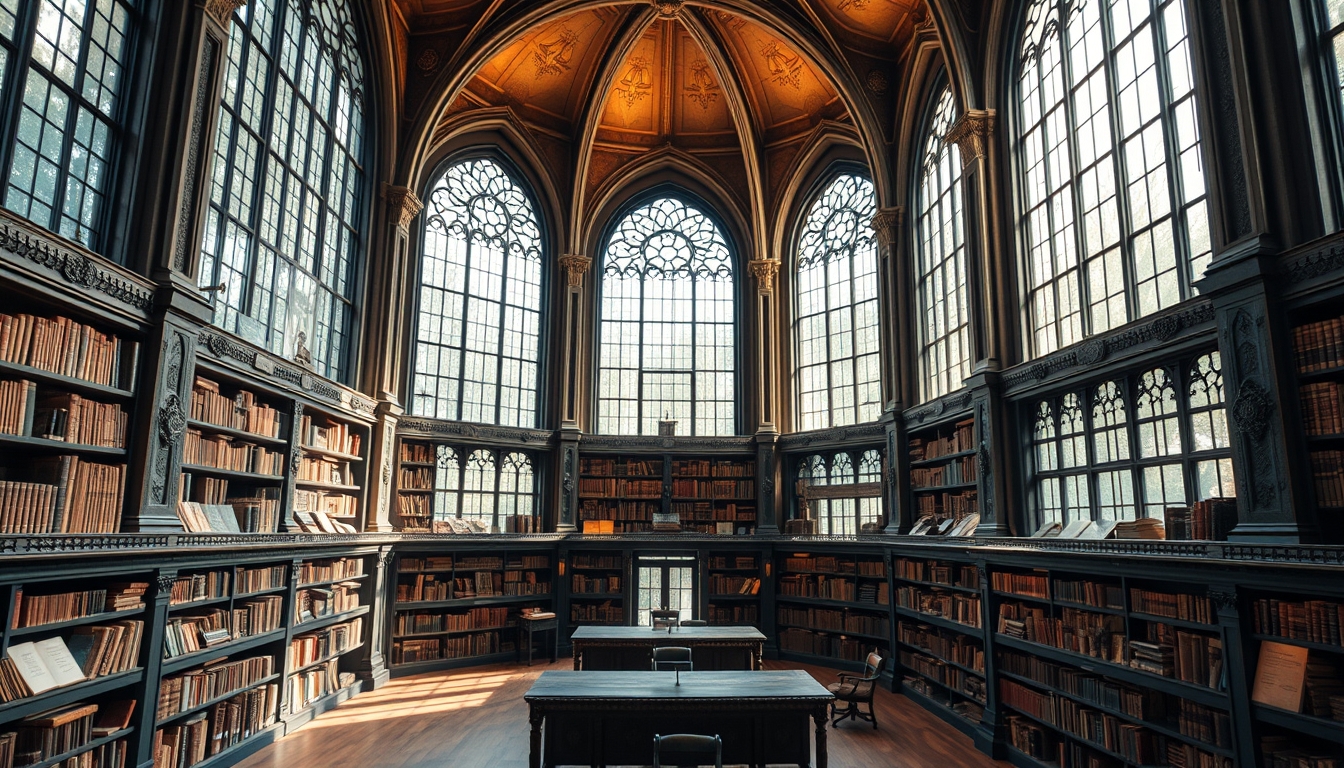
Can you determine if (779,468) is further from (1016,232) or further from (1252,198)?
(1252,198)

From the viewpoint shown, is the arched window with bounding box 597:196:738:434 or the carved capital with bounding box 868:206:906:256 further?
the arched window with bounding box 597:196:738:434

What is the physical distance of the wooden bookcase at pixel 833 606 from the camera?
12.0 m

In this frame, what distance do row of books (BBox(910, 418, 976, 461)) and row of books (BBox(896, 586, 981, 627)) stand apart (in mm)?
1900

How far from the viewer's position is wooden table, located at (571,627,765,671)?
9.38 meters

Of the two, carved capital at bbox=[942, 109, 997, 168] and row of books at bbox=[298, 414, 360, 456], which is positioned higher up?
carved capital at bbox=[942, 109, 997, 168]

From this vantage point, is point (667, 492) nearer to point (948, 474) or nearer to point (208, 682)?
point (948, 474)

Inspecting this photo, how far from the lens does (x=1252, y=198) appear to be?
18.5 ft

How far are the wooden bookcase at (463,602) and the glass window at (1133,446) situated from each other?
27.0ft

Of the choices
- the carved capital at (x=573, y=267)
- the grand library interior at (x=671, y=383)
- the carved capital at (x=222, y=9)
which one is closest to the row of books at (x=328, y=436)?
the grand library interior at (x=671, y=383)

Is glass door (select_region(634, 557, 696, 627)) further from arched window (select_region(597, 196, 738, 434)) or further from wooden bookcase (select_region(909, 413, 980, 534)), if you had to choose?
wooden bookcase (select_region(909, 413, 980, 534))

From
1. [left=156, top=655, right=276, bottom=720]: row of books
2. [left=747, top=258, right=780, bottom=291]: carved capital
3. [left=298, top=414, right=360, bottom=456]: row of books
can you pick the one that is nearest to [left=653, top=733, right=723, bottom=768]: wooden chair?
[left=156, top=655, right=276, bottom=720]: row of books

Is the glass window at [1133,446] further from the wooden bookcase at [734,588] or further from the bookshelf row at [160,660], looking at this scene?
the bookshelf row at [160,660]

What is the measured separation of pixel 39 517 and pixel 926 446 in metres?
10.4

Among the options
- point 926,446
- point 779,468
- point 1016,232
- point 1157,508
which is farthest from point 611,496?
point 1157,508
